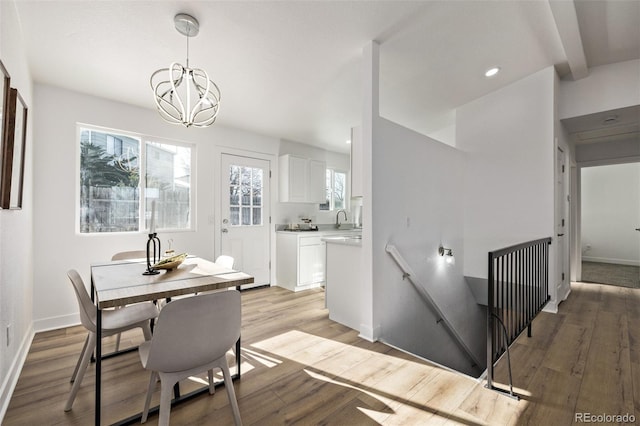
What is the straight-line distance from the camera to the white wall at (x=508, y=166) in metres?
3.31

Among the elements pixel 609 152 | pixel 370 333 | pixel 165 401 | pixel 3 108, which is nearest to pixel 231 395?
pixel 165 401

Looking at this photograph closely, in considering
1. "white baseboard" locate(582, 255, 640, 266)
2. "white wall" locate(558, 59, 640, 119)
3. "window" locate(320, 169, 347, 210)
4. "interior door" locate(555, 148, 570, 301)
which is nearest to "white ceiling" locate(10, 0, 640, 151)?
"white wall" locate(558, 59, 640, 119)

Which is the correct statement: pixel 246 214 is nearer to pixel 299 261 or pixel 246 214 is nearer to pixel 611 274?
pixel 299 261

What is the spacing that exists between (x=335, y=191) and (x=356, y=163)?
3215 millimetres

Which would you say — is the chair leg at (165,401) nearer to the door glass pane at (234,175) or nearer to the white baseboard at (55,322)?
the white baseboard at (55,322)

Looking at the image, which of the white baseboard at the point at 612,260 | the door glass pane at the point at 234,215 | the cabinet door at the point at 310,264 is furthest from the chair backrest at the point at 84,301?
the white baseboard at the point at 612,260

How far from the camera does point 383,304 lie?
8.88ft

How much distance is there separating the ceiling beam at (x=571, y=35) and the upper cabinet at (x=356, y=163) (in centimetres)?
176

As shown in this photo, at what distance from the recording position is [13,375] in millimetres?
1935

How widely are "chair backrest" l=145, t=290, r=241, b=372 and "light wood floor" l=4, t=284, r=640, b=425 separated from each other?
525 mm

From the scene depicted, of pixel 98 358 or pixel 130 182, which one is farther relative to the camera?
pixel 130 182

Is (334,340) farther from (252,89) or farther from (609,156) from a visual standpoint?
(609,156)

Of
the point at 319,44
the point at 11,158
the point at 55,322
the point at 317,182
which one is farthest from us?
the point at 317,182

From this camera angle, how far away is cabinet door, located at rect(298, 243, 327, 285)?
4.48m
